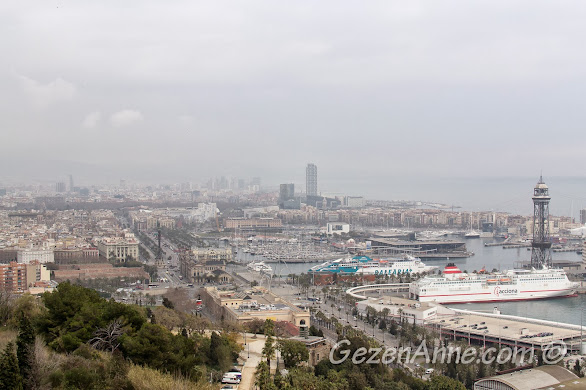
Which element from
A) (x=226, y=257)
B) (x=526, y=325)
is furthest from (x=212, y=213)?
(x=526, y=325)

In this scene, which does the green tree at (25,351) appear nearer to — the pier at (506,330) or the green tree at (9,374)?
the green tree at (9,374)

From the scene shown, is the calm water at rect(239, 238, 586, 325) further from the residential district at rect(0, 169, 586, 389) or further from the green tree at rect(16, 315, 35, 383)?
the green tree at rect(16, 315, 35, 383)

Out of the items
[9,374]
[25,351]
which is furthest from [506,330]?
[9,374]

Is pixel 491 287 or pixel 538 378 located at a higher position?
pixel 538 378

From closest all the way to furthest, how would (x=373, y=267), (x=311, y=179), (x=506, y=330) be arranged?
Answer: (x=506, y=330) → (x=373, y=267) → (x=311, y=179)

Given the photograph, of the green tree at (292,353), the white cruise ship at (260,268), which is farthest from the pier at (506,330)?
the white cruise ship at (260,268)

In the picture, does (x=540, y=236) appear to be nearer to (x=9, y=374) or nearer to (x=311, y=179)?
(x=9, y=374)

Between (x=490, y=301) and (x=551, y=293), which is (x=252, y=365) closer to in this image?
(x=490, y=301)
